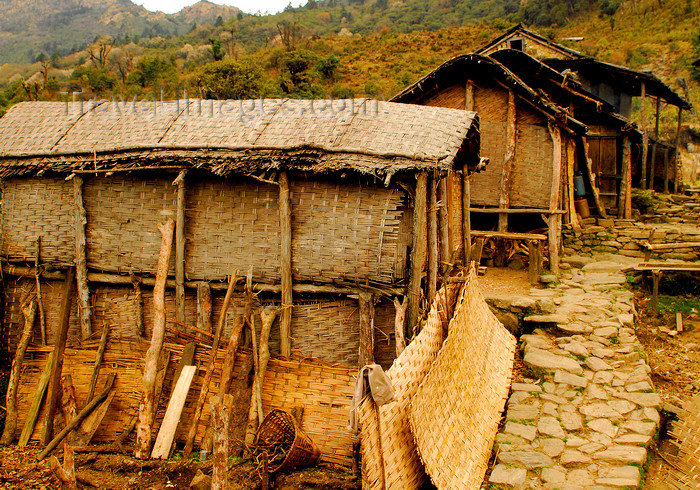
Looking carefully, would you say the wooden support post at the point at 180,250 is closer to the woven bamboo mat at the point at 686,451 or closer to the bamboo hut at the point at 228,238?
the bamboo hut at the point at 228,238

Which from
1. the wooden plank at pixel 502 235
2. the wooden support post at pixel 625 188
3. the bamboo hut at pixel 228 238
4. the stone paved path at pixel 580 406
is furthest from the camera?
the wooden support post at pixel 625 188

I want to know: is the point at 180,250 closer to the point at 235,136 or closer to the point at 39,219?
the point at 235,136

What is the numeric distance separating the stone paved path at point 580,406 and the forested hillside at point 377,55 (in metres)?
16.4

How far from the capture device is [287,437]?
17.3 ft

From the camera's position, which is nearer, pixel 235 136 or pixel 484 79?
pixel 235 136

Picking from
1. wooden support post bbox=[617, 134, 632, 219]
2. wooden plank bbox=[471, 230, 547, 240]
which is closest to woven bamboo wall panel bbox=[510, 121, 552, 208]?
wooden plank bbox=[471, 230, 547, 240]

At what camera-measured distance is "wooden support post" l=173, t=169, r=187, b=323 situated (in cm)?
569

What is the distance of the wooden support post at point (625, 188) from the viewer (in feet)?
45.4

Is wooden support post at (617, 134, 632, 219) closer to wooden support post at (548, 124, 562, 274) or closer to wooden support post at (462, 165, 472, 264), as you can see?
wooden support post at (548, 124, 562, 274)

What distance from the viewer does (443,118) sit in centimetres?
588

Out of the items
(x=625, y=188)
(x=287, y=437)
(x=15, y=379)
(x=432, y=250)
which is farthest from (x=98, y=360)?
(x=625, y=188)

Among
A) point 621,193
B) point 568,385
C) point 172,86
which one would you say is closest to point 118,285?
point 568,385

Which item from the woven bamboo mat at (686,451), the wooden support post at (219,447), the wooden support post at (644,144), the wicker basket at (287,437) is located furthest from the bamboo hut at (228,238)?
the wooden support post at (644,144)

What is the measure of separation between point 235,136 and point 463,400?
3.96 metres
